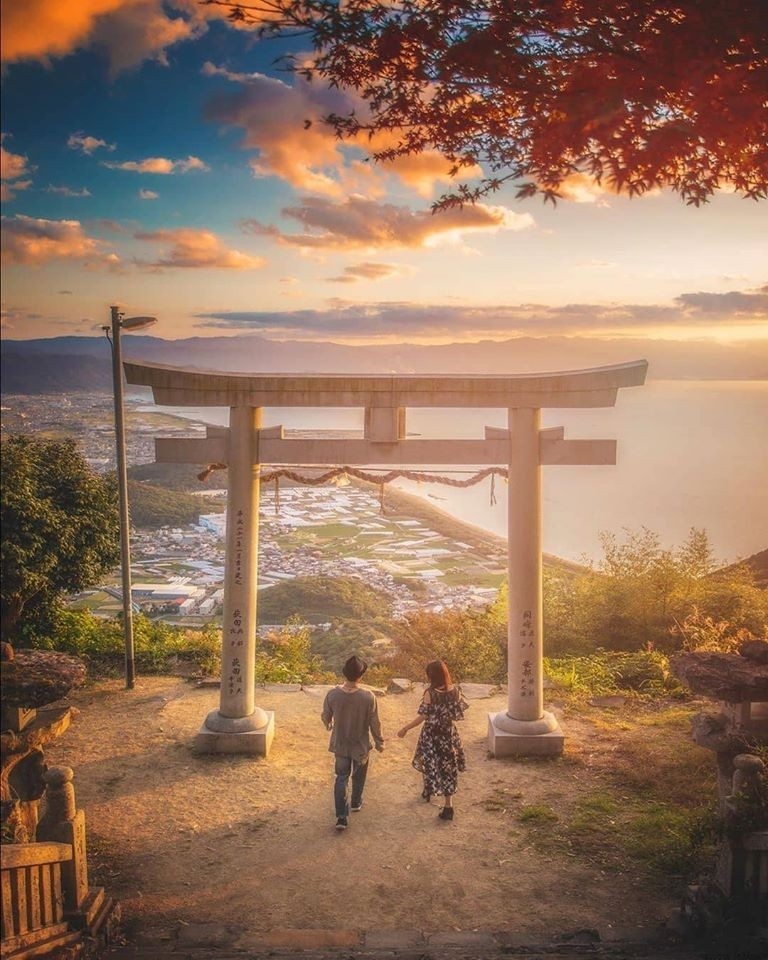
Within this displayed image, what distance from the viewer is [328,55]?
5.90 meters

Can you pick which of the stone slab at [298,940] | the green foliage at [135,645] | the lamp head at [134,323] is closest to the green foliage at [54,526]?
the green foliage at [135,645]

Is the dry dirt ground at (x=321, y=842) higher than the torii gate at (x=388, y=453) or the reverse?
the reverse

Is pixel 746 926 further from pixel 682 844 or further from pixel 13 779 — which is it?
pixel 13 779

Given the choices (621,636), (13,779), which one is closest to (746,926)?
(13,779)

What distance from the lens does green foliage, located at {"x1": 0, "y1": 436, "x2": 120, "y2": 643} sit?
947 cm

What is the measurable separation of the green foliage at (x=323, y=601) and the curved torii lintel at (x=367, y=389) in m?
9.39

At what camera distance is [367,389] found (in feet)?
30.2

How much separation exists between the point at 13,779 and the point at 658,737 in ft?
25.6

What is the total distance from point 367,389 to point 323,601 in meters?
10.7

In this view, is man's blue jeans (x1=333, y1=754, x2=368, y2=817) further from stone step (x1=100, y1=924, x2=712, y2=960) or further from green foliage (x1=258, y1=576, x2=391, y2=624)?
green foliage (x1=258, y1=576, x2=391, y2=624)

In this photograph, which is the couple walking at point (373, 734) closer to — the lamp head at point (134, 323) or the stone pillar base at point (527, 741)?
the stone pillar base at point (527, 741)

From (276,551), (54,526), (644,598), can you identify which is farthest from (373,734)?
(276,551)

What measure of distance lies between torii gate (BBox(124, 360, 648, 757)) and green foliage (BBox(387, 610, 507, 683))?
3.73 meters

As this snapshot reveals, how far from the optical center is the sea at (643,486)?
1261 centimetres
